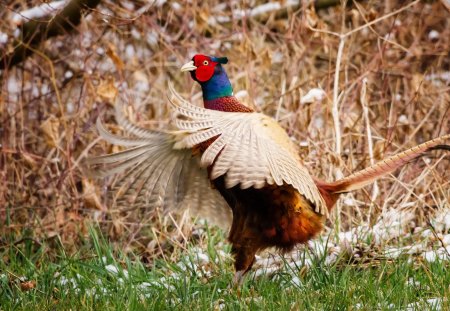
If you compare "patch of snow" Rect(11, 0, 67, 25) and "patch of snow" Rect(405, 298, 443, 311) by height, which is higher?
"patch of snow" Rect(11, 0, 67, 25)

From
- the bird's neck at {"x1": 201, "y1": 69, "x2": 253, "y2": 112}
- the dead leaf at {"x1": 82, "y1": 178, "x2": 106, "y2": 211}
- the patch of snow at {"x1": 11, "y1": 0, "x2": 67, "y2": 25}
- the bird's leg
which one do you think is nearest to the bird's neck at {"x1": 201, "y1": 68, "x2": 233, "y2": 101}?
the bird's neck at {"x1": 201, "y1": 69, "x2": 253, "y2": 112}


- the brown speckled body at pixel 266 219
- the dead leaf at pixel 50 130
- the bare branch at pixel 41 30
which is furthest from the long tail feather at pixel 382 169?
the bare branch at pixel 41 30

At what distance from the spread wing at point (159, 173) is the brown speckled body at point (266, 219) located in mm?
194

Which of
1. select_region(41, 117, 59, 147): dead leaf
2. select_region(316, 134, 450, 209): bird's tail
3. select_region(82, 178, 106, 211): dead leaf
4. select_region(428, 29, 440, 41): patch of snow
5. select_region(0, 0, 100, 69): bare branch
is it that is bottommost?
select_region(82, 178, 106, 211): dead leaf

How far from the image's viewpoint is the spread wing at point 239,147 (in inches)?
145

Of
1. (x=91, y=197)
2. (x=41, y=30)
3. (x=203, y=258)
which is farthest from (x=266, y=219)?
(x=41, y=30)

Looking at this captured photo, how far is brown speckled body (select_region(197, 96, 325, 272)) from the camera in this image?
4023 millimetres

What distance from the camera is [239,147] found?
3672 mm

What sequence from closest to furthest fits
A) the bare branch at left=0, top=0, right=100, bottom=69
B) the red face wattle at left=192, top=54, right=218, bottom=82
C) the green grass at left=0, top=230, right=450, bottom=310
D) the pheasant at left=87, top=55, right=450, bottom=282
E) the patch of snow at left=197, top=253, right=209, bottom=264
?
the green grass at left=0, top=230, right=450, bottom=310, the pheasant at left=87, top=55, right=450, bottom=282, the red face wattle at left=192, top=54, right=218, bottom=82, the patch of snow at left=197, top=253, right=209, bottom=264, the bare branch at left=0, top=0, right=100, bottom=69

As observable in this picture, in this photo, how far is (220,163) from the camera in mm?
3742

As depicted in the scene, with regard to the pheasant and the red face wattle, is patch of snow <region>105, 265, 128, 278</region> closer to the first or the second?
the pheasant

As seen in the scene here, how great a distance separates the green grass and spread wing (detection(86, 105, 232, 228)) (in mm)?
267

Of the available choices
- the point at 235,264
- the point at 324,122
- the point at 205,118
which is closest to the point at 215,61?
the point at 205,118

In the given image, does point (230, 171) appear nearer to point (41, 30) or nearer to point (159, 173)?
point (159, 173)
